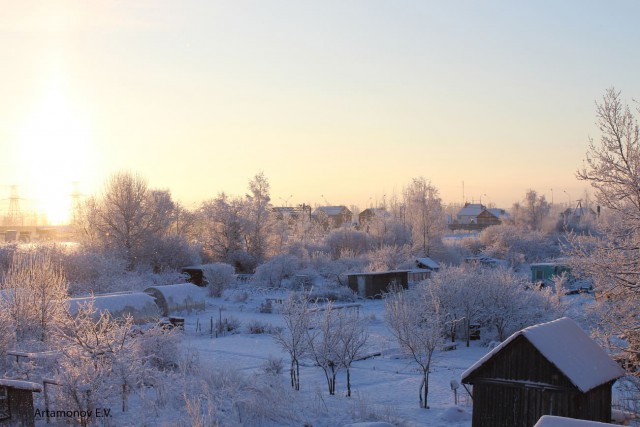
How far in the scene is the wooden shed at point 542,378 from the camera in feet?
39.0

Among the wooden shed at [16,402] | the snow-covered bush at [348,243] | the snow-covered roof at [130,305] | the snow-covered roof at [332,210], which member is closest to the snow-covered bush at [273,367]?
the wooden shed at [16,402]

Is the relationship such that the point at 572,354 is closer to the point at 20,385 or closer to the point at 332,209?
the point at 20,385

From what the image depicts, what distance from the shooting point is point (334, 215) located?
401 ft

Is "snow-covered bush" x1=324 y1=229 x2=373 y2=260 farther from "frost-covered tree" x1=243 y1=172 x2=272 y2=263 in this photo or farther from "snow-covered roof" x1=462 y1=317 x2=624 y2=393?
"snow-covered roof" x1=462 y1=317 x2=624 y2=393

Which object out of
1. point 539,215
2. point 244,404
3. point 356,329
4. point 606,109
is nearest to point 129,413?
point 244,404

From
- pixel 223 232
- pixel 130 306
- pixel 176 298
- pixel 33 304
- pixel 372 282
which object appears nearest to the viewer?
pixel 33 304

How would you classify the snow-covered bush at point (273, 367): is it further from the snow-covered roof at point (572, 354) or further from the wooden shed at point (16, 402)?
the wooden shed at point (16, 402)

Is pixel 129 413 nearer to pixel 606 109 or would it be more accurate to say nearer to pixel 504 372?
pixel 504 372

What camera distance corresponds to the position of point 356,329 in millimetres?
19109

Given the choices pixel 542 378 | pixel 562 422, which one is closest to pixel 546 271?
pixel 542 378

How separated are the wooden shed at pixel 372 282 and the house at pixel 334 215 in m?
50.2

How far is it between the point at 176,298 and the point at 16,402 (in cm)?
2146

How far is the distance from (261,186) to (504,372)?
4692 cm

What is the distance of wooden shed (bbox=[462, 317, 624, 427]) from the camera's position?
1188cm
